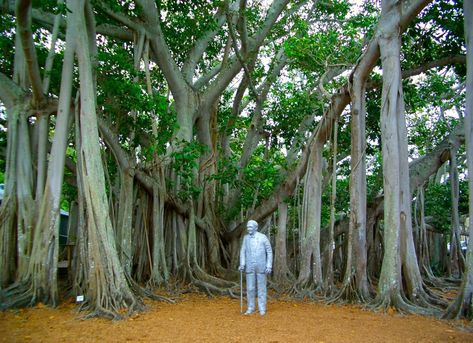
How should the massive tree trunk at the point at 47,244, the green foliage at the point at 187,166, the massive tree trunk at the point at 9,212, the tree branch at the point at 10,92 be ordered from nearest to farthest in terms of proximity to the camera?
the massive tree trunk at the point at 47,244, the massive tree trunk at the point at 9,212, the tree branch at the point at 10,92, the green foliage at the point at 187,166

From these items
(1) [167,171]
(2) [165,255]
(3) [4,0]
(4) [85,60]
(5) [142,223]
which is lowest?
(2) [165,255]

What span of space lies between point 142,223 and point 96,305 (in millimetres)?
2898

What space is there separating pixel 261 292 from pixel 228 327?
0.89 meters

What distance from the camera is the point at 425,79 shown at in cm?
1084

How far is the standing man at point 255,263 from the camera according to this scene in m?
5.63

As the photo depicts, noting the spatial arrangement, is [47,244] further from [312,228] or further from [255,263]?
[312,228]

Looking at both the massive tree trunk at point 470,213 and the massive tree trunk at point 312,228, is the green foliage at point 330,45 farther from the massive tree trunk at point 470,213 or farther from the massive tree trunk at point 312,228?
the massive tree trunk at point 470,213

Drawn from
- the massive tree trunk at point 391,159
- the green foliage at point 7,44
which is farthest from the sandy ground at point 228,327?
the green foliage at point 7,44

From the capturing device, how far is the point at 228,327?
4844 millimetres

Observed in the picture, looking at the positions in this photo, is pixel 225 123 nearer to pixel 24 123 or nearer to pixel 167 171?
pixel 167 171

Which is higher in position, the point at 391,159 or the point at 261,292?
the point at 391,159

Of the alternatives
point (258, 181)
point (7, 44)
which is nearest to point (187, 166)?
point (258, 181)

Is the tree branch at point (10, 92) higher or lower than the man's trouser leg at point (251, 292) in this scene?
higher

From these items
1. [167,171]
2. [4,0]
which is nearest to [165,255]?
[167,171]
